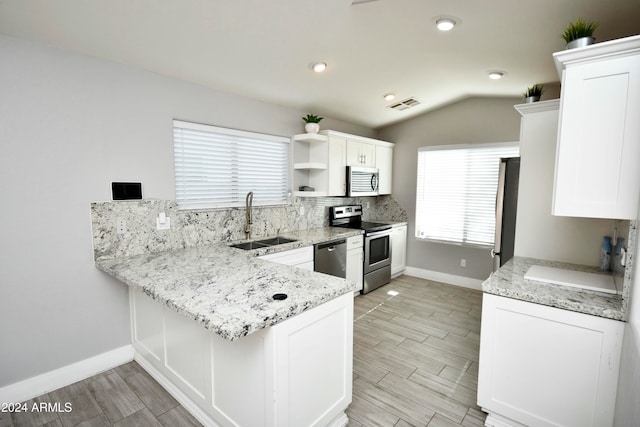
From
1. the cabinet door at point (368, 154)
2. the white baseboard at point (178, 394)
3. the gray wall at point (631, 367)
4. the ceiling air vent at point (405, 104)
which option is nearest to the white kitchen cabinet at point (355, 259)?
the cabinet door at point (368, 154)

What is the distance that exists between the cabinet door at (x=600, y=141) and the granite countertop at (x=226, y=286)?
131cm

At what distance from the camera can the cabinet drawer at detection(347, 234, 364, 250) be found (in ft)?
12.9

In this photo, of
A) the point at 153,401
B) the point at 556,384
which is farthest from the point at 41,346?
the point at 556,384

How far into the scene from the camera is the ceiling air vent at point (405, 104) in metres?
4.06

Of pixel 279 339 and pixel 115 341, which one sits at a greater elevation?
pixel 279 339

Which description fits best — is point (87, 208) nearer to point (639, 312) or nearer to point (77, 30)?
point (77, 30)

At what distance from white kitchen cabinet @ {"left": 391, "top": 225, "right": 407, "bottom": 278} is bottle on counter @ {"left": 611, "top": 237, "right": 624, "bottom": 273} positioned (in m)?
2.73

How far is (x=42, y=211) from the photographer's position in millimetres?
2117

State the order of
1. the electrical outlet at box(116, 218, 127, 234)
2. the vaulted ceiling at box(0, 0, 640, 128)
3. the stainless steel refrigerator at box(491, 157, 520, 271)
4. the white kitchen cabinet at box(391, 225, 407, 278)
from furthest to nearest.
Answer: the white kitchen cabinet at box(391, 225, 407, 278)
the stainless steel refrigerator at box(491, 157, 520, 271)
the electrical outlet at box(116, 218, 127, 234)
the vaulted ceiling at box(0, 0, 640, 128)

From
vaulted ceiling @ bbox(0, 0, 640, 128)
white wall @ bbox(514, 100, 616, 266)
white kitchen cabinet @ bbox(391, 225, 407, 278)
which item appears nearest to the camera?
vaulted ceiling @ bbox(0, 0, 640, 128)

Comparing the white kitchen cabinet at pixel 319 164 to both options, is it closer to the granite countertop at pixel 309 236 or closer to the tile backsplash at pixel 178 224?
the tile backsplash at pixel 178 224

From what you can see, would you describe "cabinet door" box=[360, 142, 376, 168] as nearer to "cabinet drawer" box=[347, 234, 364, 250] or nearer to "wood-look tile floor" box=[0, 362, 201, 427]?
"cabinet drawer" box=[347, 234, 364, 250]

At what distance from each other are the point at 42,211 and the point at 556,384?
132 inches

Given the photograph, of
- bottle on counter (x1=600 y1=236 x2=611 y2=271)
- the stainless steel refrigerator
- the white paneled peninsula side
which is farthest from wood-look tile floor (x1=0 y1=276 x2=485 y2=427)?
bottle on counter (x1=600 y1=236 x2=611 y2=271)
